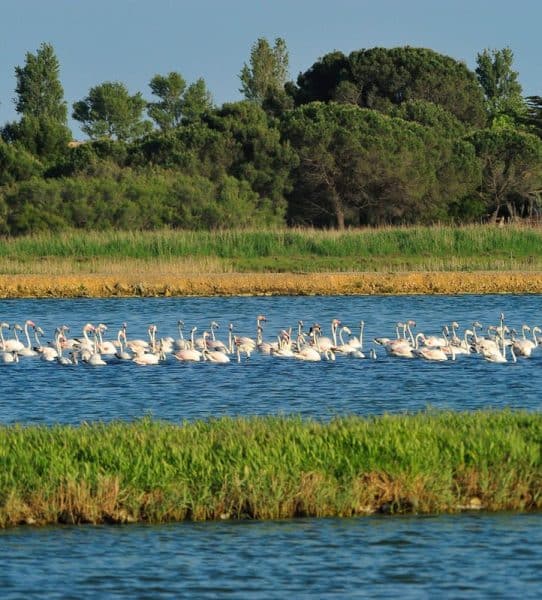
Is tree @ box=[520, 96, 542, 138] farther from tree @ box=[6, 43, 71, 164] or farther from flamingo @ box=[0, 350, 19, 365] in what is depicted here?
flamingo @ box=[0, 350, 19, 365]

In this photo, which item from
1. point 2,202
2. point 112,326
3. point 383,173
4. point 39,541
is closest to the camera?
point 39,541

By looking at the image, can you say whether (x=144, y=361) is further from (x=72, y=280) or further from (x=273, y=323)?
(x=72, y=280)

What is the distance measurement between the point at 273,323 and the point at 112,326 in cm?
362

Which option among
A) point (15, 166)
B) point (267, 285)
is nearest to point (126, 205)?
point (15, 166)

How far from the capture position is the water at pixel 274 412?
12.0 meters

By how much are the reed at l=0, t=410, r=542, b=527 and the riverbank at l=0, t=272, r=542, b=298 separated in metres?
26.8

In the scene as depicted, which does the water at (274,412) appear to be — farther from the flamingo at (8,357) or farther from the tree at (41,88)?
the tree at (41,88)

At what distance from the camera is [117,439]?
14.4 m

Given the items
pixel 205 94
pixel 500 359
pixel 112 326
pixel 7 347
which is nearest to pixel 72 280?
pixel 112 326

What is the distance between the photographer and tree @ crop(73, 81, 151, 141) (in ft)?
333

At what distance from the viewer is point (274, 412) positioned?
69.2 ft

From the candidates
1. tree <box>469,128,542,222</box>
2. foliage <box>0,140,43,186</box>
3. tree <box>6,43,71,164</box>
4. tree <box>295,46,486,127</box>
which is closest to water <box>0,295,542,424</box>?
tree <box>469,128,542,222</box>

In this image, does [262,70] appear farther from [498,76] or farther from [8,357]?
[8,357]

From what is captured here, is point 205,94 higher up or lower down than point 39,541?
higher up
